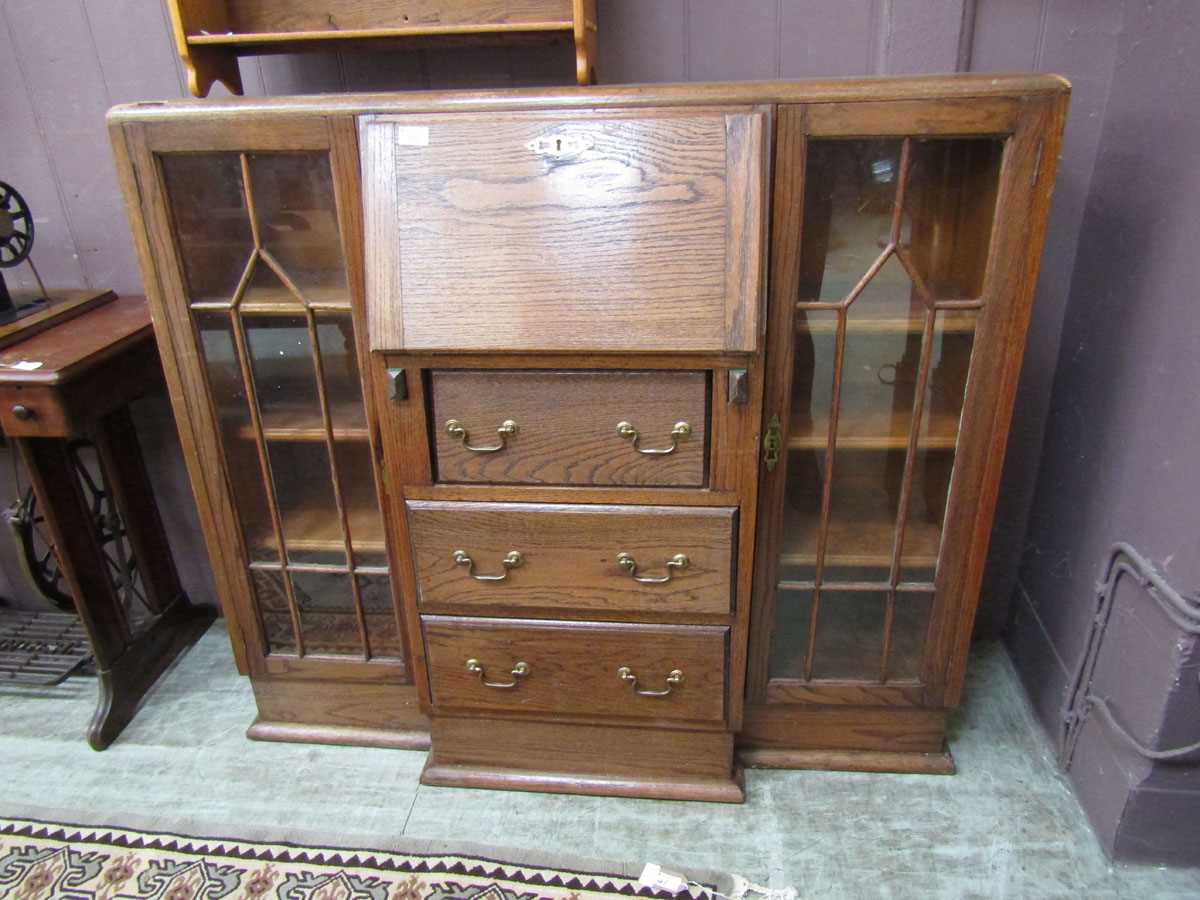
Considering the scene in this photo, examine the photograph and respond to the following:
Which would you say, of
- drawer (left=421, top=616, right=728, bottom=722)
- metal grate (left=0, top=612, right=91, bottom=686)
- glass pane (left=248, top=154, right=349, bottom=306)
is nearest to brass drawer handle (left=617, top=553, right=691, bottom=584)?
drawer (left=421, top=616, right=728, bottom=722)

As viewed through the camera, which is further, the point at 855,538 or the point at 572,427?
the point at 855,538

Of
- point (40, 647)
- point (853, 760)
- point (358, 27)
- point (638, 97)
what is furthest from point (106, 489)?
point (853, 760)

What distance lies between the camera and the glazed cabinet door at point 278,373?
1.32m

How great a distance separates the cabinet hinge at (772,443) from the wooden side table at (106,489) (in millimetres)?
1261

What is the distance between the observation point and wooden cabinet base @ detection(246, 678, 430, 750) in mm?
1739

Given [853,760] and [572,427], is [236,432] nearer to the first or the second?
[572,427]

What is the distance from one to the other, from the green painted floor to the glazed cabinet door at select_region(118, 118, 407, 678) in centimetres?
24

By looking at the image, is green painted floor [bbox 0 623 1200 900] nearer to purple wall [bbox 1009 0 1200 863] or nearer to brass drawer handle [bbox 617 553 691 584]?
purple wall [bbox 1009 0 1200 863]

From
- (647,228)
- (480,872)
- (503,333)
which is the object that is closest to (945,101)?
(647,228)

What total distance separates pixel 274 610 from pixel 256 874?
49cm

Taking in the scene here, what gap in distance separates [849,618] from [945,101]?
3.02ft

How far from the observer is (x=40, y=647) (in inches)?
80.7

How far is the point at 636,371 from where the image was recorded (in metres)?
1.25

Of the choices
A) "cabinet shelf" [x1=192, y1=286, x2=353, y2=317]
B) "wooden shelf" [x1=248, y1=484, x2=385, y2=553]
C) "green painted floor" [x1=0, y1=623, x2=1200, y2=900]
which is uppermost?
"cabinet shelf" [x1=192, y1=286, x2=353, y2=317]
